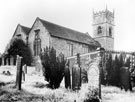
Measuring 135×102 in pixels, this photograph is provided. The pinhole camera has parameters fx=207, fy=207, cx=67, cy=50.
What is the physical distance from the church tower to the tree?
18.9 meters

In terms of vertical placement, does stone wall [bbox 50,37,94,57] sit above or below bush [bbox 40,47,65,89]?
above

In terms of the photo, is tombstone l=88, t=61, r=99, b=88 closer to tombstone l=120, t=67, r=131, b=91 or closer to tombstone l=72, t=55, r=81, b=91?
tombstone l=72, t=55, r=81, b=91

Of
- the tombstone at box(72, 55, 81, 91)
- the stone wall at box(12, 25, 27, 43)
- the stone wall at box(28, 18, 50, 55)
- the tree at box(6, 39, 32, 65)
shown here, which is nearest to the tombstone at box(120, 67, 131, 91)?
the tombstone at box(72, 55, 81, 91)

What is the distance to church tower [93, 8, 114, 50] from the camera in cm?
4756

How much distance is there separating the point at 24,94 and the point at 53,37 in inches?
875

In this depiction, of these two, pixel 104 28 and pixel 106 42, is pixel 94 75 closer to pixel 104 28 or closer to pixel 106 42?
pixel 106 42

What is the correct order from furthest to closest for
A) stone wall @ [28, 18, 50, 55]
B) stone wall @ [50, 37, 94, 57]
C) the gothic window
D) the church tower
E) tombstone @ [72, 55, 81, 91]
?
the church tower
the gothic window
stone wall @ [28, 18, 50, 55]
stone wall @ [50, 37, 94, 57]
tombstone @ [72, 55, 81, 91]

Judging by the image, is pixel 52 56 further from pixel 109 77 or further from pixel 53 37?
pixel 53 37

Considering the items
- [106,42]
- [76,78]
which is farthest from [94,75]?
[106,42]

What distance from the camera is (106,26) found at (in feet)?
157

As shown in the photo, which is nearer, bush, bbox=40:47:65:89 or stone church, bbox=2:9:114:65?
bush, bbox=40:47:65:89

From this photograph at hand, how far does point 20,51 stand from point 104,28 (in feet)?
70.7

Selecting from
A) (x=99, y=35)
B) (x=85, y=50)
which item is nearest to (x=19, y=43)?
(x=85, y=50)

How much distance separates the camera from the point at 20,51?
115 ft
